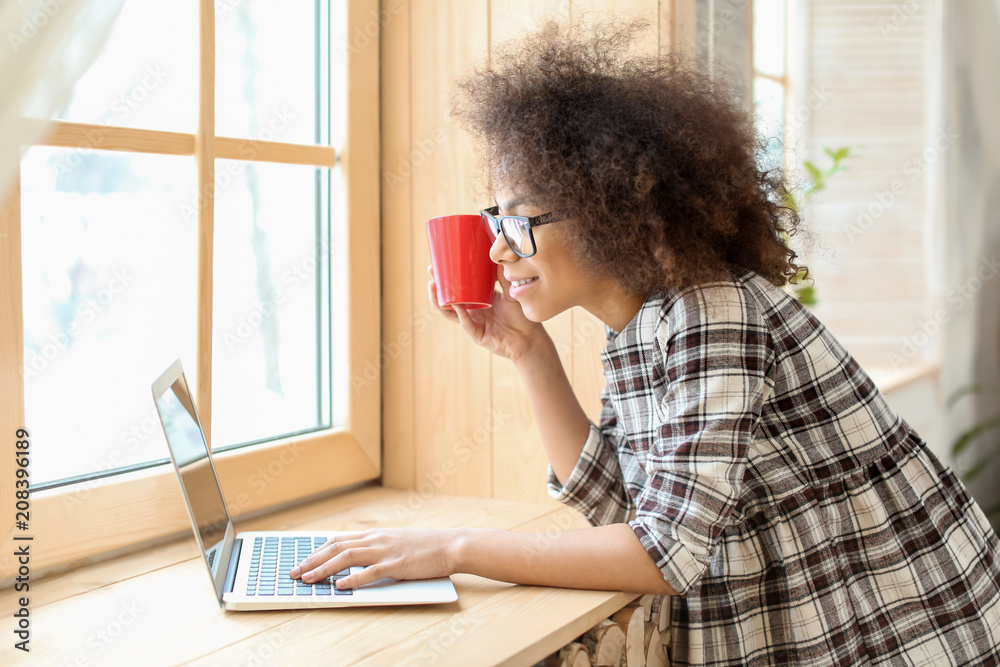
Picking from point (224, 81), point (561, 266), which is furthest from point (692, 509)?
point (224, 81)

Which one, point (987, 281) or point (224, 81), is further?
point (987, 281)

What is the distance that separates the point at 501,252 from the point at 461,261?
9cm

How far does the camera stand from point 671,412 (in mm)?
962

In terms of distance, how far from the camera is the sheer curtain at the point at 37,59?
65 cm

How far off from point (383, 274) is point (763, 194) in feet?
2.37

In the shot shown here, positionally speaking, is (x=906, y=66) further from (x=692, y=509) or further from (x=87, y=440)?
(x=87, y=440)

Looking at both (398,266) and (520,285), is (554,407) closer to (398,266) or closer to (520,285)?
(520,285)

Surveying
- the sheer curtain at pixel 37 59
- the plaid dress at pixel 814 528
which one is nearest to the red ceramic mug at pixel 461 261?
the plaid dress at pixel 814 528

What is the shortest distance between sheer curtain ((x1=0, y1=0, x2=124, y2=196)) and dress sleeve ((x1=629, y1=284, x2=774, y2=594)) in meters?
0.67

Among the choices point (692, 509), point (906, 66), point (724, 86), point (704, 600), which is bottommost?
point (704, 600)

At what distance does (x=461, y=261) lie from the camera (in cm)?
117

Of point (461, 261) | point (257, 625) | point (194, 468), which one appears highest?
point (461, 261)

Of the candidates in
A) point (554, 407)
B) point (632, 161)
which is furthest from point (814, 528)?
point (632, 161)

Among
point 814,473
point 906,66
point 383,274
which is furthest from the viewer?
point 906,66
